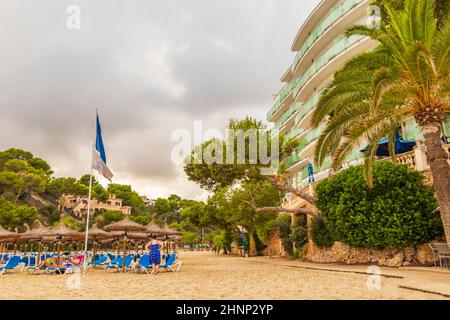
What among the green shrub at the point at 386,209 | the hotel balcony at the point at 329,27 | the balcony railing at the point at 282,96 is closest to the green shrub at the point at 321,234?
the green shrub at the point at 386,209

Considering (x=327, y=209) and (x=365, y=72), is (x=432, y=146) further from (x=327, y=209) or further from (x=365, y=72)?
(x=327, y=209)

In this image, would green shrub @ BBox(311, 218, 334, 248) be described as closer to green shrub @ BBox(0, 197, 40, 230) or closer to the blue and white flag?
the blue and white flag

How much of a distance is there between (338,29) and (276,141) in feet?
37.7

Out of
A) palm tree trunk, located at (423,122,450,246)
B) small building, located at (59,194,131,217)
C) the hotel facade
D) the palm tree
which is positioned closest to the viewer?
the palm tree

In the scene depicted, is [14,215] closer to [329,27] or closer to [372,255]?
[329,27]

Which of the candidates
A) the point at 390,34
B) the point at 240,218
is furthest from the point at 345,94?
the point at 240,218

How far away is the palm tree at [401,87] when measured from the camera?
27.7 ft

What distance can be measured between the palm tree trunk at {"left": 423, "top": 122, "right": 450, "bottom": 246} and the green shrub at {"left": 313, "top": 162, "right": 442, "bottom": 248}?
14.3ft

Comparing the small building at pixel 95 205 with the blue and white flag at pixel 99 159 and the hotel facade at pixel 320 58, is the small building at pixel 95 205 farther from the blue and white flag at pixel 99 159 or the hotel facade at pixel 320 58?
the blue and white flag at pixel 99 159

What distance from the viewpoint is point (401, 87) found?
29.9 feet

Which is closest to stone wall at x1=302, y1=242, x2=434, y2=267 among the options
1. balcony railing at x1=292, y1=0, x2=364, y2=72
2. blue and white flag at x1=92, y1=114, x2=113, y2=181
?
blue and white flag at x1=92, y1=114, x2=113, y2=181

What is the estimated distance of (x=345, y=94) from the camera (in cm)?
1093

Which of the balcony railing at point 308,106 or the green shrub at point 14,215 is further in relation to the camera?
the green shrub at point 14,215

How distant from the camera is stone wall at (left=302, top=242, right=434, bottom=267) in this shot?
1362 centimetres
